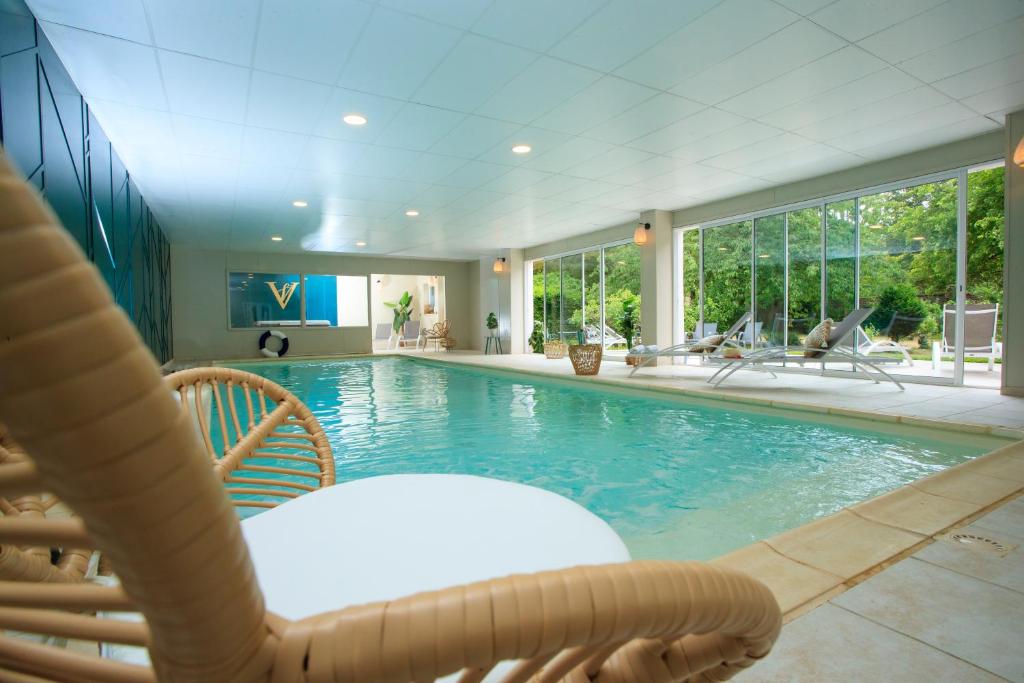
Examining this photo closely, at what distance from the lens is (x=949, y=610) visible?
128 centimetres

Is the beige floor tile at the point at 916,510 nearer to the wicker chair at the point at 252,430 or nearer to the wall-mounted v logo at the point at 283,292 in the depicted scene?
the wicker chair at the point at 252,430

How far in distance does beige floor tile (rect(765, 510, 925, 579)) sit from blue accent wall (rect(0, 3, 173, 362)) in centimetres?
182

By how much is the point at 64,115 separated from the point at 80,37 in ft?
1.98

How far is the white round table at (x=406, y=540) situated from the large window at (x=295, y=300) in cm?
1230

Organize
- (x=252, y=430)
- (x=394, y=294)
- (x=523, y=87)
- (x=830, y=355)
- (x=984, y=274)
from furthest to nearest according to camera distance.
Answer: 1. (x=394, y=294)
2. (x=984, y=274)
3. (x=830, y=355)
4. (x=523, y=87)
5. (x=252, y=430)

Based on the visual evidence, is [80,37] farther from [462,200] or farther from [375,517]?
[462,200]

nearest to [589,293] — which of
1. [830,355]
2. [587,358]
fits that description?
[587,358]

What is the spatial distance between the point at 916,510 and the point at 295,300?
12537 millimetres

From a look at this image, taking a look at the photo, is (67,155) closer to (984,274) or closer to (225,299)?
(225,299)

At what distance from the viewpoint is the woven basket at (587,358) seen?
685cm

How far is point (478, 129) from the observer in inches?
181

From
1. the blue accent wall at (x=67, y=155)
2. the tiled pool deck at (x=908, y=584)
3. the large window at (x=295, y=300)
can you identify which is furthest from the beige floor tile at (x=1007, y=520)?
the large window at (x=295, y=300)

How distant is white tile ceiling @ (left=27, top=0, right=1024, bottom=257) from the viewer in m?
2.99

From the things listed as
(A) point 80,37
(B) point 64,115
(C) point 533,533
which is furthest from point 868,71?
(B) point 64,115
